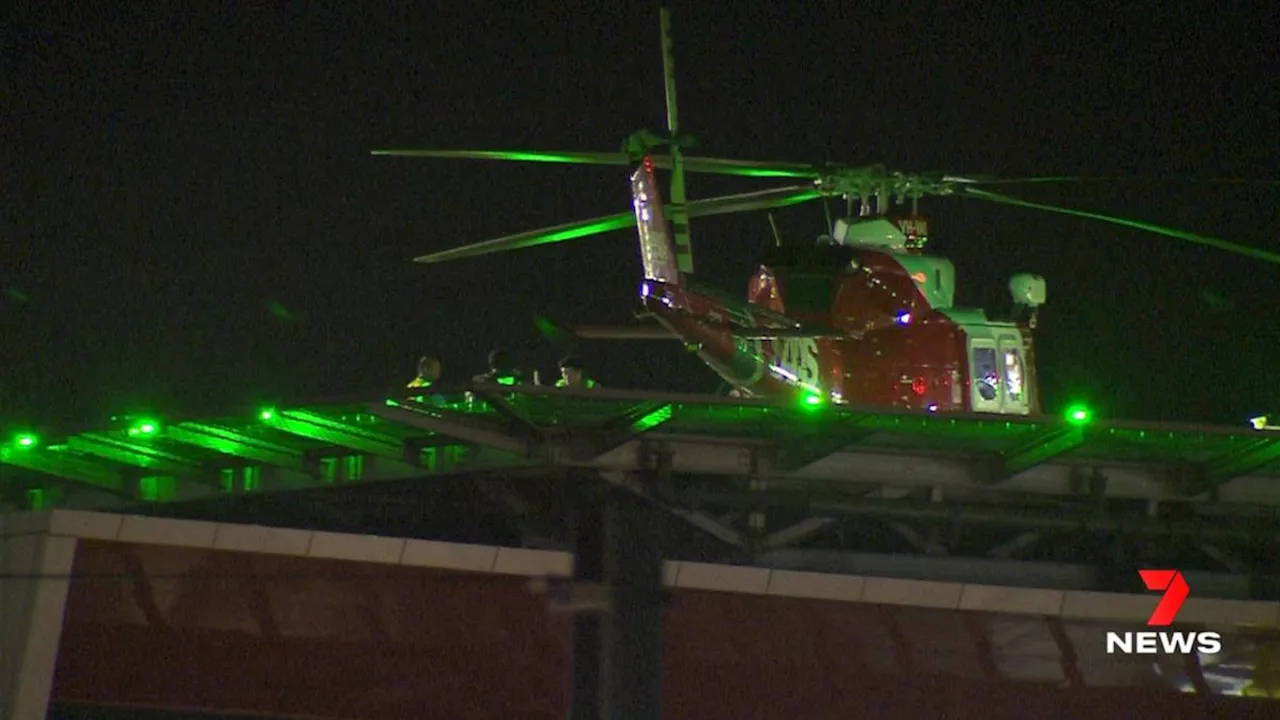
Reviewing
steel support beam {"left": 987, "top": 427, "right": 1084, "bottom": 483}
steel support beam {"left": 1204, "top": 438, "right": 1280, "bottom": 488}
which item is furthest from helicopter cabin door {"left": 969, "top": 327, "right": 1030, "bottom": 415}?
steel support beam {"left": 1204, "top": 438, "right": 1280, "bottom": 488}

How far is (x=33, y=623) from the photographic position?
20578 millimetres

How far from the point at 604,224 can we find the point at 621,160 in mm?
775

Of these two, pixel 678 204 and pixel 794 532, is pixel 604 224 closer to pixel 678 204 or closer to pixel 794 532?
pixel 678 204

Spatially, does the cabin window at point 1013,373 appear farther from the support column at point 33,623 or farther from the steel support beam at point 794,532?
the support column at point 33,623

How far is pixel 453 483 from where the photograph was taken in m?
21.1

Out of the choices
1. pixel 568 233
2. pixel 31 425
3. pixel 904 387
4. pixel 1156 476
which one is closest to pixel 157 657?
pixel 31 425

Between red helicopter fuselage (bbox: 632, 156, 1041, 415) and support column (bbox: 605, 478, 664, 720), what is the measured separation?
141 inches

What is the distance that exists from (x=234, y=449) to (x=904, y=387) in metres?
7.89

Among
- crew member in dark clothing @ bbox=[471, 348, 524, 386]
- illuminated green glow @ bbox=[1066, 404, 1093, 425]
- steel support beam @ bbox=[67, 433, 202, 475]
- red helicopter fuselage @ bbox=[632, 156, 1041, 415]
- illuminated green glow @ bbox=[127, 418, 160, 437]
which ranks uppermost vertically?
red helicopter fuselage @ bbox=[632, 156, 1041, 415]

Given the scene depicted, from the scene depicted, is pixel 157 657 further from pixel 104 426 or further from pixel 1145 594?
pixel 1145 594

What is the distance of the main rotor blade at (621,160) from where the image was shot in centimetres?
1805

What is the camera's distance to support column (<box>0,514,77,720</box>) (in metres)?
20.2

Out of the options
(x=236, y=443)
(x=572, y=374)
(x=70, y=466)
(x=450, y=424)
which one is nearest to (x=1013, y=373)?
(x=572, y=374)

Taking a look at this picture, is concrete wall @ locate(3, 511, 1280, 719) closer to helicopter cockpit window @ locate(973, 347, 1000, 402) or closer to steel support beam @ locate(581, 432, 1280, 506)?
helicopter cockpit window @ locate(973, 347, 1000, 402)
